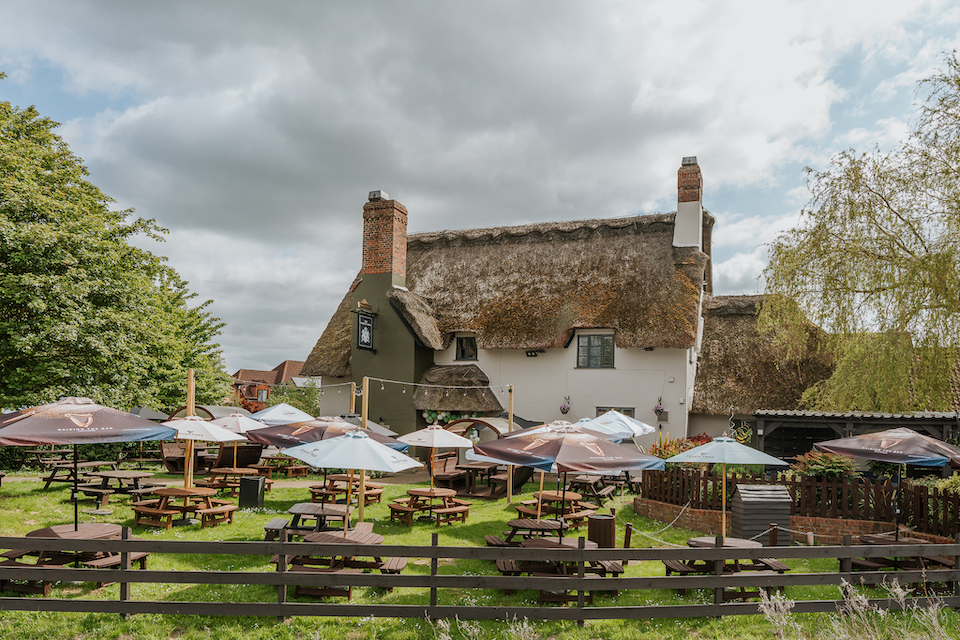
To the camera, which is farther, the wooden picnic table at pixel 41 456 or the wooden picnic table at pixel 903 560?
the wooden picnic table at pixel 41 456

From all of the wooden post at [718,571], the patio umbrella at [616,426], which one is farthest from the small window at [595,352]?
the wooden post at [718,571]

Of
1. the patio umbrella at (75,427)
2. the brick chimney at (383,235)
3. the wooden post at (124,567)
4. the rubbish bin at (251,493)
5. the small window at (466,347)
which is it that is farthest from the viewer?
the small window at (466,347)

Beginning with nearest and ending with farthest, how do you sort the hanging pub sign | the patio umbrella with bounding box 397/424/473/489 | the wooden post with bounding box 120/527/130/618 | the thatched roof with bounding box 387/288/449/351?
the wooden post with bounding box 120/527/130/618 < the patio umbrella with bounding box 397/424/473/489 < the hanging pub sign < the thatched roof with bounding box 387/288/449/351

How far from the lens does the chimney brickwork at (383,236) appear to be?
2097 centimetres

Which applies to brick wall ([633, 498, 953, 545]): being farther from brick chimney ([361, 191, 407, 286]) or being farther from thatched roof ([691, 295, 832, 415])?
brick chimney ([361, 191, 407, 286])

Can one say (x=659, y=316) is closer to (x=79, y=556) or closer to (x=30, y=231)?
(x=79, y=556)

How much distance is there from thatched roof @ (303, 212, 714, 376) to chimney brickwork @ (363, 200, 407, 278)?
1151 mm

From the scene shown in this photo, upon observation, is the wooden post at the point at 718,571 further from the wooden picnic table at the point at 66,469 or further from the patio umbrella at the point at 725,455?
the wooden picnic table at the point at 66,469

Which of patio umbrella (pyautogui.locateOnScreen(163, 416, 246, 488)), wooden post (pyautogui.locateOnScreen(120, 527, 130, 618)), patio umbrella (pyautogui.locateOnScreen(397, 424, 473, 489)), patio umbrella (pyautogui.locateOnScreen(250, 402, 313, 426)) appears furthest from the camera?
patio umbrella (pyautogui.locateOnScreen(250, 402, 313, 426))

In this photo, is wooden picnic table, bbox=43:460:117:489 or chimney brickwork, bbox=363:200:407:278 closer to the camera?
wooden picnic table, bbox=43:460:117:489

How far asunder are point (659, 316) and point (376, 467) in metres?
13.4

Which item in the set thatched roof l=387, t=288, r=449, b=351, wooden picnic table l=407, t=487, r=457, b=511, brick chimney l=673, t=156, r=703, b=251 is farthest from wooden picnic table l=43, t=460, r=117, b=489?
brick chimney l=673, t=156, r=703, b=251

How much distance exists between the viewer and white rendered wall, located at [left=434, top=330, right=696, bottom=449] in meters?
18.7

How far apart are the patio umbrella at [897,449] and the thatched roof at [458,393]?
11591mm
